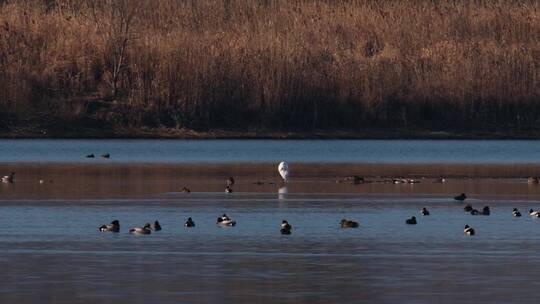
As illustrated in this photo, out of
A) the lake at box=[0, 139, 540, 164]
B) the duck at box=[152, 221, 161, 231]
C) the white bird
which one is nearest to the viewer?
the duck at box=[152, 221, 161, 231]

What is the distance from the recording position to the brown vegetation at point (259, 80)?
49.0 metres

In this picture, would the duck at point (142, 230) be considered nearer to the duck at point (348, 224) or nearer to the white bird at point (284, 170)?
the duck at point (348, 224)

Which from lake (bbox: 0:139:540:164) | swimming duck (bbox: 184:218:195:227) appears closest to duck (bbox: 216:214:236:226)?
swimming duck (bbox: 184:218:195:227)

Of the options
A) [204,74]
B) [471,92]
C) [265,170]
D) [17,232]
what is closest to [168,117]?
[204,74]

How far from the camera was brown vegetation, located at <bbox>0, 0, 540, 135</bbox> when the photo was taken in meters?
49.0

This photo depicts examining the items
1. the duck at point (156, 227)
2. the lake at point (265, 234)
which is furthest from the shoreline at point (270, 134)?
the duck at point (156, 227)

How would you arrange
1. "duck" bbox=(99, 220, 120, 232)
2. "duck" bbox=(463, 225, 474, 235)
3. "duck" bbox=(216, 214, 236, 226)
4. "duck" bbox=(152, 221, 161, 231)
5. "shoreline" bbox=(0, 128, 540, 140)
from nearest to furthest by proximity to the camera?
"duck" bbox=(463, 225, 474, 235) < "duck" bbox=(99, 220, 120, 232) < "duck" bbox=(152, 221, 161, 231) < "duck" bbox=(216, 214, 236, 226) < "shoreline" bbox=(0, 128, 540, 140)

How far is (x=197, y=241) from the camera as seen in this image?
18859mm

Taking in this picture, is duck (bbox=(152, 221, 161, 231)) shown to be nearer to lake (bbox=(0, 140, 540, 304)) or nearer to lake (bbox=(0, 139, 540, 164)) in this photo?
lake (bbox=(0, 140, 540, 304))

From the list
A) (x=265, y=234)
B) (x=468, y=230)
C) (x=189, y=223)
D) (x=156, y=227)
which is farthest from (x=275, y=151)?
(x=468, y=230)

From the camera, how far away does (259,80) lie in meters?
48.8

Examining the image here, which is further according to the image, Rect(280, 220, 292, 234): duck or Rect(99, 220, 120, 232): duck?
Rect(99, 220, 120, 232): duck

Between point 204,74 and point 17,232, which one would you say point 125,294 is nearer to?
point 17,232

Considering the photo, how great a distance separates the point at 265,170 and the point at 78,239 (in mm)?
15771
